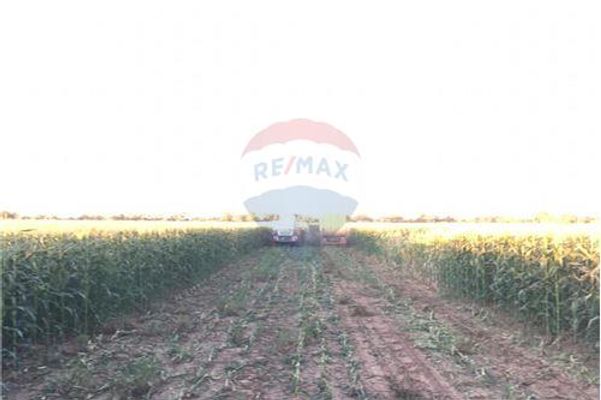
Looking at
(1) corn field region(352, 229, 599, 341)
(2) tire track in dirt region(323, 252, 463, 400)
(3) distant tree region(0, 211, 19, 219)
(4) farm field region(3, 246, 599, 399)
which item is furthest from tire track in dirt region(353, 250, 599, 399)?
(3) distant tree region(0, 211, 19, 219)

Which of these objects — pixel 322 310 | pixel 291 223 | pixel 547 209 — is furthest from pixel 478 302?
pixel 291 223

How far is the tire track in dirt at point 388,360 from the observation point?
604 centimetres

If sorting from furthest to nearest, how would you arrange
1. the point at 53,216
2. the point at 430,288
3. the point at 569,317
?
the point at 53,216
the point at 430,288
the point at 569,317

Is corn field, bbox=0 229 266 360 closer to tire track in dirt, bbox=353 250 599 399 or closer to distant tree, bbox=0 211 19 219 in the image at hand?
tire track in dirt, bbox=353 250 599 399

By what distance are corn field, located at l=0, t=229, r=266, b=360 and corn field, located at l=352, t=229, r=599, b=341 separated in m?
6.68

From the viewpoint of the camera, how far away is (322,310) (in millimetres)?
11617

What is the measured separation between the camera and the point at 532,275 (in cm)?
919

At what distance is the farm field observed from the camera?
614 centimetres

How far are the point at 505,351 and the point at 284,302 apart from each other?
5.66 meters

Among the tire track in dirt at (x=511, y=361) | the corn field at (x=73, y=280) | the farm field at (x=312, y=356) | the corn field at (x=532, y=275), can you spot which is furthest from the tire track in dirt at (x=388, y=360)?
the corn field at (x=73, y=280)

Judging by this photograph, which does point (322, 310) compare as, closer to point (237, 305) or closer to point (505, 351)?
point (237, 305)

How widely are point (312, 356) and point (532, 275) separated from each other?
395 cm

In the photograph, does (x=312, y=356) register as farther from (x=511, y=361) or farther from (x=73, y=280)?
(x=73, y=280)

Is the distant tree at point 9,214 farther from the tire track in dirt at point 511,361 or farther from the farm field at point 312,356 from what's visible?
the tire track in dirt at point 511,361
